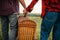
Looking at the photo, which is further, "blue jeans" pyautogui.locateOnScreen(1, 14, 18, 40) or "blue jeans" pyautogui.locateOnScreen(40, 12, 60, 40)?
"blue jeans" pyautogui.locateOnScreen(1, 14, 18, 40)

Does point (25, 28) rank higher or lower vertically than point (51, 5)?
lower

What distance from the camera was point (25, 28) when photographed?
388cm

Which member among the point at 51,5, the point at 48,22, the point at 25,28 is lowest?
the point at 25,28

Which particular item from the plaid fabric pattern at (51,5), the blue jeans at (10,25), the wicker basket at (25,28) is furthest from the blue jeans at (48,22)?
the blue jeans at (10,25)

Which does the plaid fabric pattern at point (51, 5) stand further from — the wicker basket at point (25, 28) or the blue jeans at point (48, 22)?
the wicker basket at point (25, 28)

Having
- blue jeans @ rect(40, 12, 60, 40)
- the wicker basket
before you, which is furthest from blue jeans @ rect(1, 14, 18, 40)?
blue jeans @ rect(40, 12, 60, 40)

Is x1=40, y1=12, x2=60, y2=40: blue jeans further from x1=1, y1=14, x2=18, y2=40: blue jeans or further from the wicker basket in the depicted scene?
x1=1, y1=14, x2=18, y2=40: blue jeans

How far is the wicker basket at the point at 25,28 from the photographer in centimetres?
387

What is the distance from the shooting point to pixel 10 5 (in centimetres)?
380

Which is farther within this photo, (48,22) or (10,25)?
(10,25)

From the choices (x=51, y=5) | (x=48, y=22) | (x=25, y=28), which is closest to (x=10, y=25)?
(x=25, y=28)

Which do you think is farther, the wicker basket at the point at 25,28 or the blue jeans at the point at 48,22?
the wicker basket at the point at 25,28

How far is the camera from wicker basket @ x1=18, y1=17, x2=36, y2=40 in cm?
387

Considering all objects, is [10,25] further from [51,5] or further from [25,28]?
[51,5]
